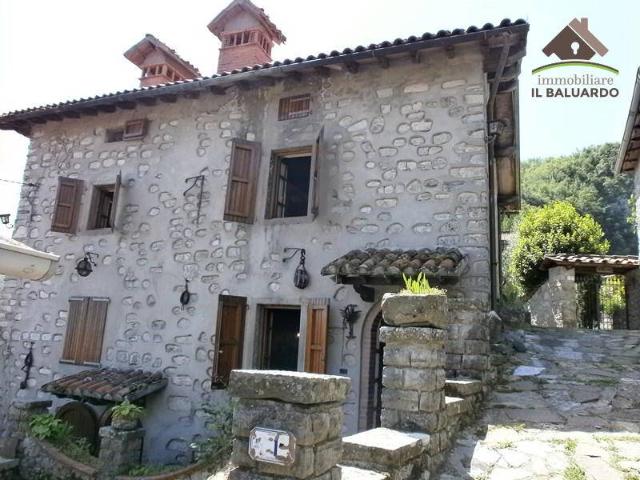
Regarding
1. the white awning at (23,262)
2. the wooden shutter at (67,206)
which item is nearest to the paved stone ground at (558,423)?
the white awning at (23,262)

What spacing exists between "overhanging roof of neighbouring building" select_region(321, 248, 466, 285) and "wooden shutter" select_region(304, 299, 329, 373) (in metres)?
0.70

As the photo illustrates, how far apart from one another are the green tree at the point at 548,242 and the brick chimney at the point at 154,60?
13.0 metres

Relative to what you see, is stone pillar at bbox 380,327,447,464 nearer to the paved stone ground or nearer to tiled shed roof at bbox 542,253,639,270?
the paved stone ground

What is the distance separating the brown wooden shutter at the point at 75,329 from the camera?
9117 mm

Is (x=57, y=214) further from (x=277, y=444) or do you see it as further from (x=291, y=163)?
(x=277, y=444)

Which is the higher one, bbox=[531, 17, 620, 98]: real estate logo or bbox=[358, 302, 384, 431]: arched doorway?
bbox=[531, 17, 620, 98]: real estate logo

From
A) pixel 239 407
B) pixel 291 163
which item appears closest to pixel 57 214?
pixel 291 163

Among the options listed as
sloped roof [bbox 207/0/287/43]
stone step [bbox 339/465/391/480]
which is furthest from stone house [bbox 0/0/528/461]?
sloped roof [bbox 207/0/287/43]

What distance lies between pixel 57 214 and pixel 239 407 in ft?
27.7

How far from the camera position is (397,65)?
26.0ft

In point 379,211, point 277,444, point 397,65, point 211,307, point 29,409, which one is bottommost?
point 29,409

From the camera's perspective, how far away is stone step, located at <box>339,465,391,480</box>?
300 cm

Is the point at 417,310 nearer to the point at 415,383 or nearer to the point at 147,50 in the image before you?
the point at 415,383

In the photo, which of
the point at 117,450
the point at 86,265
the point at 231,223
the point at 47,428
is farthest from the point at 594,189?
the point at 47,428
